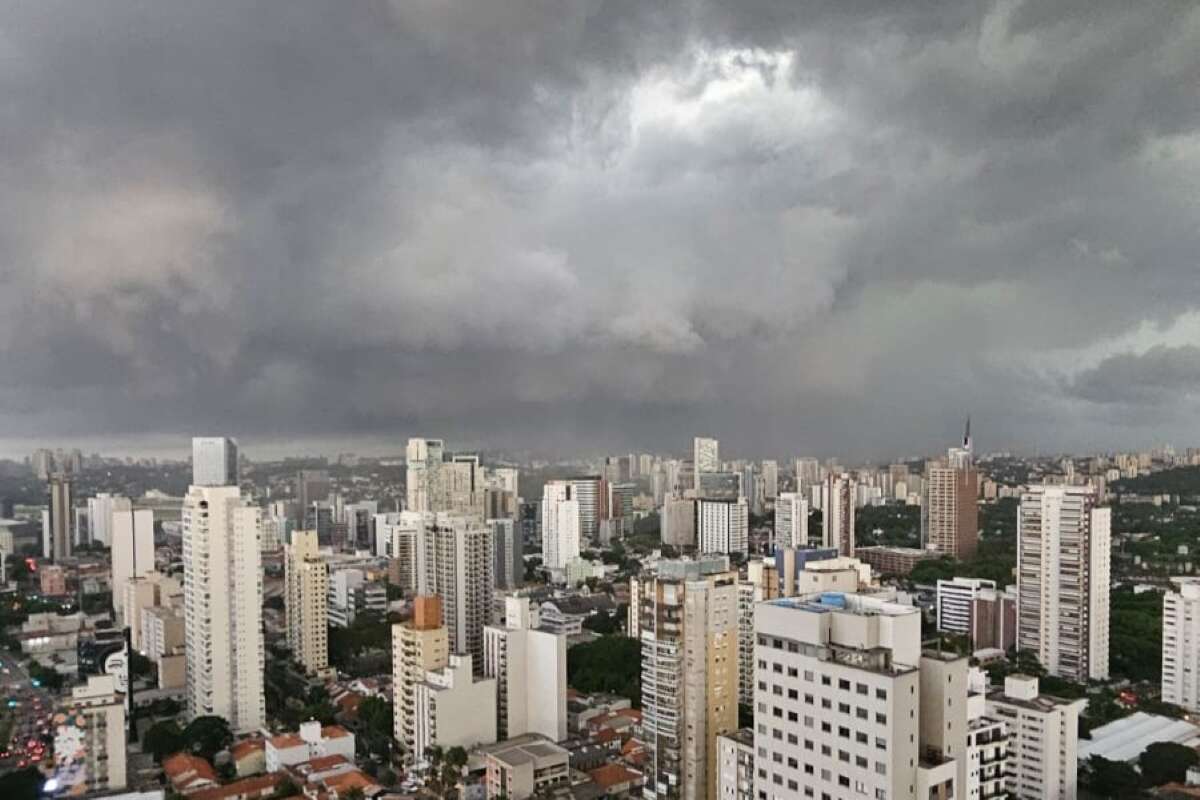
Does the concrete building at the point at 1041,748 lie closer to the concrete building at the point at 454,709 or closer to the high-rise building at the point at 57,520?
the concrete building at the point at 454,709

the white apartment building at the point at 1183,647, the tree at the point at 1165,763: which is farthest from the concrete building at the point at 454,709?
the white apartment building at the point at 1183,647

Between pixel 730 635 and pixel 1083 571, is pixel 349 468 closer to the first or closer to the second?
pixel 730 635

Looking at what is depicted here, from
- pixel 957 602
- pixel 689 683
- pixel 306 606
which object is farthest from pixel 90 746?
pixel 957 602

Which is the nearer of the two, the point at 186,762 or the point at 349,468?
the point at 186,762

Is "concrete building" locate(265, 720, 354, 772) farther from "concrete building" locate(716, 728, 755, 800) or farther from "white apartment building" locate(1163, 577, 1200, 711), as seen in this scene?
"white apartment building" locate(1163, 577, 1200, 711)

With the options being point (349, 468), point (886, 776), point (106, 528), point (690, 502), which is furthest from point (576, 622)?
point (886, 776)

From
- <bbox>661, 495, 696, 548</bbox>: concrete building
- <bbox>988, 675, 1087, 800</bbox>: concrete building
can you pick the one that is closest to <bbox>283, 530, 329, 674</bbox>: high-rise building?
<bbox>988, 675, 1087, 800</bbox>: concrete building

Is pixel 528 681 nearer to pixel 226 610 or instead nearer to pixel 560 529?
pixel 226 610
